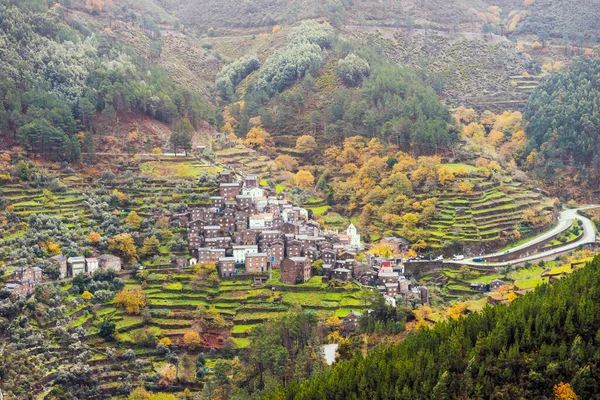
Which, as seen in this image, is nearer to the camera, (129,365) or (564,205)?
(129,365)

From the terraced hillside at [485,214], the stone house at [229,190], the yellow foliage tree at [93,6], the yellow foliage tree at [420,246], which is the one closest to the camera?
the yellow foliage tree at [420,246]

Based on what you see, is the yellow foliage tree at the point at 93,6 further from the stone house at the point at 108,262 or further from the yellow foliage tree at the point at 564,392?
the yellow foliage tree at the point at 564,392

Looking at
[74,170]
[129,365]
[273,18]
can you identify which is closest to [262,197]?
[74,170]

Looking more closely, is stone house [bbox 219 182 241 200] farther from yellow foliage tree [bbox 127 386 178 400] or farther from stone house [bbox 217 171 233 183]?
yellow foliage tree [bbox 127 386 178 400]

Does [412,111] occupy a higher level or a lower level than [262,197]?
higher

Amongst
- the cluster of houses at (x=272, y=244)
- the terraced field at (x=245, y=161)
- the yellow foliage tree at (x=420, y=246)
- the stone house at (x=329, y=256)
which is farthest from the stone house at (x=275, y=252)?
the terraced field at (x=245, y=161)

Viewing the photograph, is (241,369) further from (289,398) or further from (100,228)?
(100,228)
